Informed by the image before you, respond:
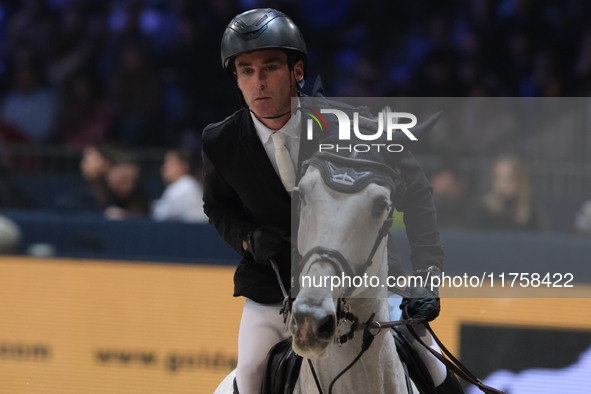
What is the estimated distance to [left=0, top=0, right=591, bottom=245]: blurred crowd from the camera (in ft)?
24.5

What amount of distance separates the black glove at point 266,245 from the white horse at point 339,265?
36 cm

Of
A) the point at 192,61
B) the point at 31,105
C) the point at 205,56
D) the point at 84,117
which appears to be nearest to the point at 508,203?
the point at 205,56

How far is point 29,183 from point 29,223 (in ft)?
4.35

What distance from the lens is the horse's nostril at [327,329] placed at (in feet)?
6.93

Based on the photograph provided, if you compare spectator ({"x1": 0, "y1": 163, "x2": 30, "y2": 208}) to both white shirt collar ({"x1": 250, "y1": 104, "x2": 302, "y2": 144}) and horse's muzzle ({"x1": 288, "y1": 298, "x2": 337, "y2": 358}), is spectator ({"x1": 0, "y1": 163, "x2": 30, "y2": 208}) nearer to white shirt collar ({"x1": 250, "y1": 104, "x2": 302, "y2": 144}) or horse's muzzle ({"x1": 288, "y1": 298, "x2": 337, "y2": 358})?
white shirt collar ({"x1": 250, "y1": 104, "x2": 302, "y2": 144})

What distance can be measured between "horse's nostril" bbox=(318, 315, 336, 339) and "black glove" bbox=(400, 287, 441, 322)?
51 centimetres

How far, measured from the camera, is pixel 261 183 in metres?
2.80

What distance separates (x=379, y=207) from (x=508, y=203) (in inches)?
138

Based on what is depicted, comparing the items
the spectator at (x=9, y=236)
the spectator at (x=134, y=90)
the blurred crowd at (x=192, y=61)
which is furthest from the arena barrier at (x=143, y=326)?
the spectator at (x=134, y=90)

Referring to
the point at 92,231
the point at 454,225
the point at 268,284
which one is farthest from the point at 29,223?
the point at 268,284

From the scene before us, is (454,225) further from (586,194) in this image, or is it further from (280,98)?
(280,98)

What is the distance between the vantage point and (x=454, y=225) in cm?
548

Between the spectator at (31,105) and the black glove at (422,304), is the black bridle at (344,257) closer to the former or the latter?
the black glove at (422,304)

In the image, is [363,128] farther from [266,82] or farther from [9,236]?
[9,236]
